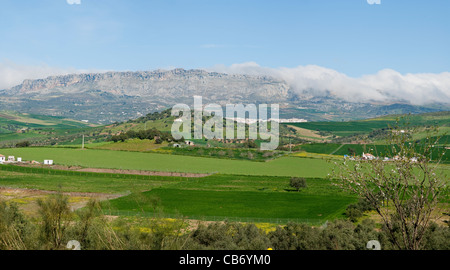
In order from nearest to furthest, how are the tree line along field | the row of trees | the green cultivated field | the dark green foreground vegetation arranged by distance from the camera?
1. the dark green foreground vegetation
2. the tree line along field
3. the green cultivated field
4. the row of trees

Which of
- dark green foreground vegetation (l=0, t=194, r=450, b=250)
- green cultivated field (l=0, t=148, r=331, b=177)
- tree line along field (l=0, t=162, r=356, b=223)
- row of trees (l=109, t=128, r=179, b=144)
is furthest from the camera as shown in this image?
row of trees (l=109, t=128, r=179, b=144)

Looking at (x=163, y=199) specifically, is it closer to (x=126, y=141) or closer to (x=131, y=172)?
(x=131, y=172)

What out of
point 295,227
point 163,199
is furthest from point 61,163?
point 295,227

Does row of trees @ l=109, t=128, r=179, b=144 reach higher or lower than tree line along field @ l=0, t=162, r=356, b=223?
higher

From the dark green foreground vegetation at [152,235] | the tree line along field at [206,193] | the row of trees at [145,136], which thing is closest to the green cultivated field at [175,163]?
the tree line along field at [206,193]

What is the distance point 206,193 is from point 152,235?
4755 cm

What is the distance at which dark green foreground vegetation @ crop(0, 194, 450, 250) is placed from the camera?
25.2 m

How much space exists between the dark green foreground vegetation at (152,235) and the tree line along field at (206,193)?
36.3 ft

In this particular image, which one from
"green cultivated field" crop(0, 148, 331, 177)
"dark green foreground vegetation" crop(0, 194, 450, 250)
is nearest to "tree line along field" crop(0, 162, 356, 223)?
"green cultivated field" crop(0, 148, 331, 177)

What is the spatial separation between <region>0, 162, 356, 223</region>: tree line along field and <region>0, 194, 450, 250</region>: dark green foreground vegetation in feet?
36.3

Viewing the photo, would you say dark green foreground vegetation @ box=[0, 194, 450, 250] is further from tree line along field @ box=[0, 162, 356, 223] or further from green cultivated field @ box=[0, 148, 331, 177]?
green cultivated field @ box=[0, 148, 331, 177]

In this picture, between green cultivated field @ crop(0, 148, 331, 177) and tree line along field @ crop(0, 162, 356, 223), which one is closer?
tree line along field @ crop(0, 162, 356, 223)
